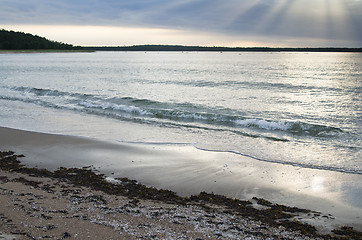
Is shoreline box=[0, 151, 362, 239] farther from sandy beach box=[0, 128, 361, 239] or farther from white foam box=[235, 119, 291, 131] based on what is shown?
white foam box=[235, 119, 291, 131]

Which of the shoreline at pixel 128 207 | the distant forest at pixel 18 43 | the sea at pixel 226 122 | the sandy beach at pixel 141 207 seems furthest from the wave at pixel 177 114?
the distant forest at pixel 18 43

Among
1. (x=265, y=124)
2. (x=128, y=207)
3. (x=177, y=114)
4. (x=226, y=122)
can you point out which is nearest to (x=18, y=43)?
(x=177, y=114)

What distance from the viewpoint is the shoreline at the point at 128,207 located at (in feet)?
15.2

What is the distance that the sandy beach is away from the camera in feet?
15.0

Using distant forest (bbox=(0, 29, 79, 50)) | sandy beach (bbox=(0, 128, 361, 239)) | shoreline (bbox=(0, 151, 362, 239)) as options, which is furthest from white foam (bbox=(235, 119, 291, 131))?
distant forest (bbox=(0, 29, 79, 50))

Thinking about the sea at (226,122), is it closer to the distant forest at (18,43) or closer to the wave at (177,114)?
the wave at (177,114)

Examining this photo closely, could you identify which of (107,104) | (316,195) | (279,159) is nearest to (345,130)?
(279,159)

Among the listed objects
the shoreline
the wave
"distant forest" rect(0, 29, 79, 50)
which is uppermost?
"distant forest" rect(0, 29, 79, 50)

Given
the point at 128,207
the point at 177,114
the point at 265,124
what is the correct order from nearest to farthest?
the point at 128,207 → the point at 265,124 → the point at 177,114

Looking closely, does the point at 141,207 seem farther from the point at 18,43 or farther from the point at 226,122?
the point at 18,43

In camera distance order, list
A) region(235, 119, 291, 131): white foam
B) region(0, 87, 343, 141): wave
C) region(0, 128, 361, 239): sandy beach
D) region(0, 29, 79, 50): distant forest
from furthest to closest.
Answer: region(0, 29, 79, 50): distant forest, region(235, 119, 291, 131): white foam, region(0, 87, 343, 141): wave, region(0, 128, 361, 239): sandy beach

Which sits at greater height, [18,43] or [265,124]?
[18,43]

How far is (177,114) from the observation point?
16547 millimetres

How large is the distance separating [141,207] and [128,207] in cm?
23
